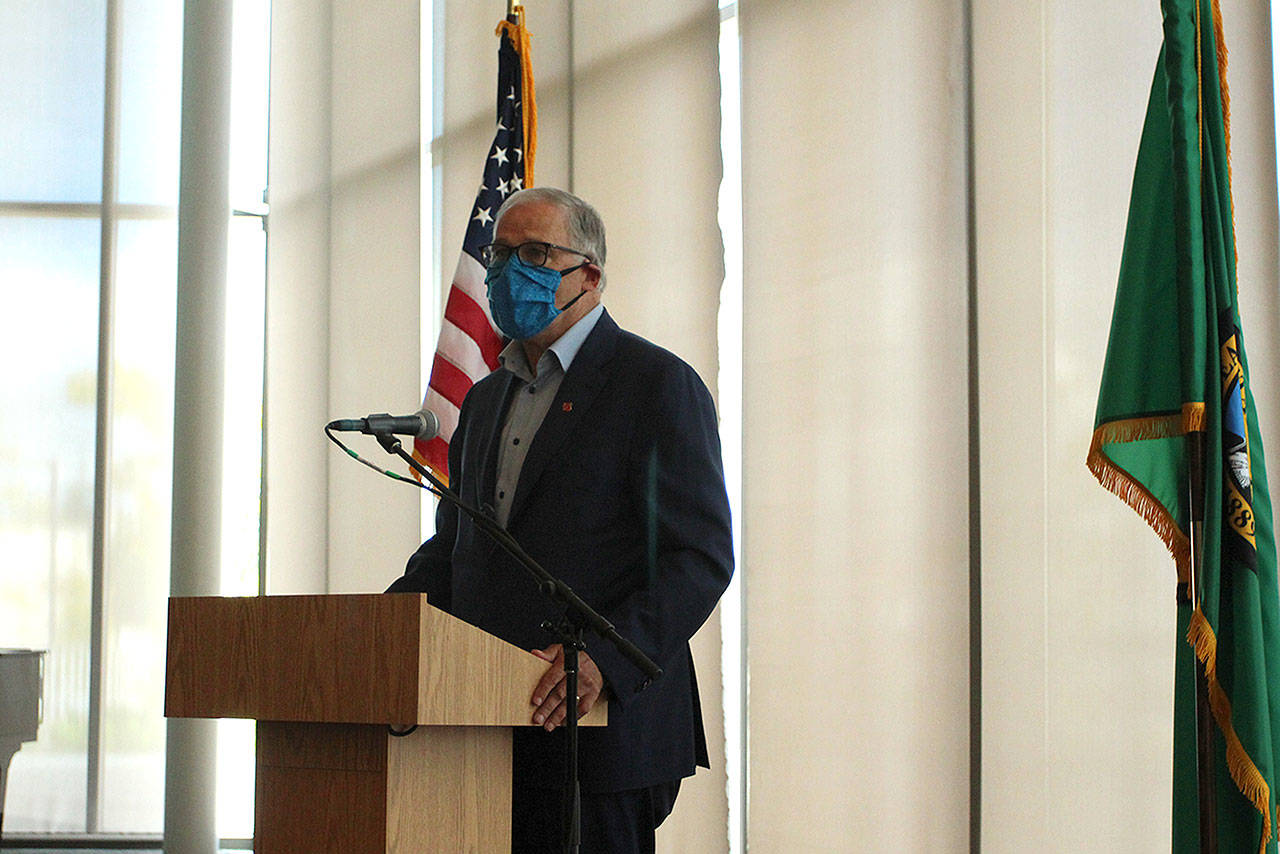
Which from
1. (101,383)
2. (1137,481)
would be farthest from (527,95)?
(101,383)

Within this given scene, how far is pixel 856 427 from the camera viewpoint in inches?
150

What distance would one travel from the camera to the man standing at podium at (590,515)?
235 cm

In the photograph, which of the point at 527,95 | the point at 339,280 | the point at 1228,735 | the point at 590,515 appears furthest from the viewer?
the point at 339,280

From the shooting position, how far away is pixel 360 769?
78.7 inches

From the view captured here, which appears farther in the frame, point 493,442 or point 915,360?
point 915,360

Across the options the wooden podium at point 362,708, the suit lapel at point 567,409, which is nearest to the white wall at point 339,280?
the suit lapel at point 567,409

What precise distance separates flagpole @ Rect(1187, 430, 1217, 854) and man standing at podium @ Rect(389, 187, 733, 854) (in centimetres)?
76

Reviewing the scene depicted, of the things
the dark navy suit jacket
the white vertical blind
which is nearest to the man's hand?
the dark navy suit jacket

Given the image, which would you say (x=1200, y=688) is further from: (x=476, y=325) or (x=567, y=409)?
(x=476, y=325)

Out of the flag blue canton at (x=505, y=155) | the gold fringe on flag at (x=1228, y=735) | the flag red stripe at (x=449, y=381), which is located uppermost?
the flag blue canton at (x=505, y=155)

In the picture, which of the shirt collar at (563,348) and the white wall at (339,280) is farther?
the white wall at (339,280)

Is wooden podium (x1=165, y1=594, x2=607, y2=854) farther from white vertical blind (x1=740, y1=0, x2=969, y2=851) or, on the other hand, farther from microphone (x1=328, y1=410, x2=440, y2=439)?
white vertical blind (x1=740, y1=0, x2=969, y2=851)

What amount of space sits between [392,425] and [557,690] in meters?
0.49

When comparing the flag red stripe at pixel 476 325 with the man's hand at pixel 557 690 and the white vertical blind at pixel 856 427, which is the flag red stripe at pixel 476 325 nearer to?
the white vertical blind at pixel 856 427
